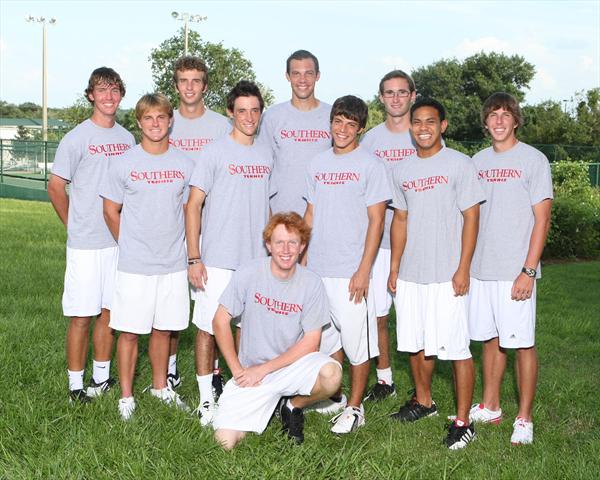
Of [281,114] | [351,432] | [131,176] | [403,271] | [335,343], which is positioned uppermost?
[281,114]

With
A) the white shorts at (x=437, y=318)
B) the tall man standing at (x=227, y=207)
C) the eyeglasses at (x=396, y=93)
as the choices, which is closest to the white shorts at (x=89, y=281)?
the tall man standing at (x=227, y=207)

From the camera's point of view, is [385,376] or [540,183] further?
[385,376]

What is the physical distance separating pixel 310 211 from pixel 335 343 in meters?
0.96

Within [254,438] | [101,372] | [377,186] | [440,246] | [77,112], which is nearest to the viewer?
[254,438]

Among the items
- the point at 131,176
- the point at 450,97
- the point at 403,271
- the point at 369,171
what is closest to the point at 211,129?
the point at 131,176

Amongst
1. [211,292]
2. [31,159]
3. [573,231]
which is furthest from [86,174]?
[31,159]

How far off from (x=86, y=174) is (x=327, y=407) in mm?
2389

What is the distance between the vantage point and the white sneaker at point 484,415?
6047 millimetres

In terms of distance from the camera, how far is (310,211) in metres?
6.05

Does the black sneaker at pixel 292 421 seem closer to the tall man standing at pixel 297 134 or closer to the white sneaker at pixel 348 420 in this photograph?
the white sneaker at pixel 348 420

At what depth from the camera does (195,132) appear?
6.74m

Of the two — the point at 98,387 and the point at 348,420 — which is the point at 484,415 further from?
the point at 98,387

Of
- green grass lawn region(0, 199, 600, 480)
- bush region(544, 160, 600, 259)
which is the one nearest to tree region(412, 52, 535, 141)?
bush region(544, 160, 600, 259)

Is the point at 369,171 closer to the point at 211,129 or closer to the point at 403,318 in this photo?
the point at 403,318
